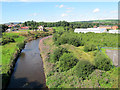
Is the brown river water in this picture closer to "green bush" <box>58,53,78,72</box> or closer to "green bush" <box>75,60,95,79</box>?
"green bush" <box>58,53,78,72</box>

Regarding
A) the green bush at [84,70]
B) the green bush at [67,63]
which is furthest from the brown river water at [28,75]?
the green bush at [84,70]

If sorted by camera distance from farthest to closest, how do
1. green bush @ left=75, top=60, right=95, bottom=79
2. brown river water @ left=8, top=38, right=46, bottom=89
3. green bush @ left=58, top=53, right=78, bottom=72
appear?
green bush @ left=58, top=53, right=78, bottom=72
brown river water @ left=8, top=38, right=46, bottom=89
green bush @ left=75, top=60, right=95, bottom=79

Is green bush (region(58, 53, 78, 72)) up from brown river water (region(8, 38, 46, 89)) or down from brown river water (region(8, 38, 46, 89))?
up

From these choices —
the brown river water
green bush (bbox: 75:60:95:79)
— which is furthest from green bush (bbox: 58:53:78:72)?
the brown river water

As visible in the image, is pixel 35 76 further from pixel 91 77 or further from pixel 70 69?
pixel 91 77

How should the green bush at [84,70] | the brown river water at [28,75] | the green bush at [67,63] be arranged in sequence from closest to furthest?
the green bush at [84,70]
the brown river water at [28,75]
the green bush at [67,63]

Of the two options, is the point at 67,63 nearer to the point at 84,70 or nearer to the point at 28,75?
the point at 84,70

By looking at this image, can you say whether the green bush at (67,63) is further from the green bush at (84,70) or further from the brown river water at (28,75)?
the brown river water at (28,75)

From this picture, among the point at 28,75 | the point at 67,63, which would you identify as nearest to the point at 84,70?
the point at 67,63

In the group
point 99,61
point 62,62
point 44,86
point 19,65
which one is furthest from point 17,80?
point 99,61

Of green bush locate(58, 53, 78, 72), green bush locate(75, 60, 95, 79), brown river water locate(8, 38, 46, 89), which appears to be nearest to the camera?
green bush locate(75, 60, 95, 79)

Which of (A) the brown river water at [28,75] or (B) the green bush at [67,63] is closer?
(A) the brown river water at [28,75]
